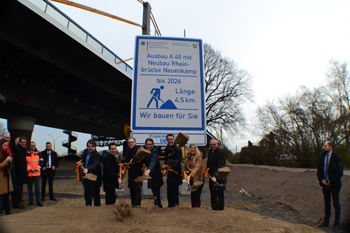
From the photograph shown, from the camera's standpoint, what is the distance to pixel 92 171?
18.2ft

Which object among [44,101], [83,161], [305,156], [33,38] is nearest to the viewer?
[83,161]

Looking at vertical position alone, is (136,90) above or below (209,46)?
below

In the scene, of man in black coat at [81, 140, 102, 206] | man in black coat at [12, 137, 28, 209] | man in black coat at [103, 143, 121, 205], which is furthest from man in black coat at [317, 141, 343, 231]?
man in black coat at [12, 137, 28, 209]

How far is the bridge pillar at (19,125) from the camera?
21.6 m

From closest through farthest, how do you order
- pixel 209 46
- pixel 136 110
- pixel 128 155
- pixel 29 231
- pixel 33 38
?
pixel 29 231 < pixel 136 110 < pixel 128 155 < pixel 33 38 < pixel 209 46

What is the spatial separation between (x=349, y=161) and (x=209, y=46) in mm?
25050

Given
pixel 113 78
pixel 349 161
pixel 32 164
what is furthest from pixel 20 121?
pixel 349 161

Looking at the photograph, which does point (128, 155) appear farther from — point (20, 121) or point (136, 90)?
point (20, 121)

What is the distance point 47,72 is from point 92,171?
1412 centimetres

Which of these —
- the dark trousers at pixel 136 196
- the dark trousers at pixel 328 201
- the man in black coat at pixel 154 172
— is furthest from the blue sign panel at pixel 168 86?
the dark trousers at pixel 328 201

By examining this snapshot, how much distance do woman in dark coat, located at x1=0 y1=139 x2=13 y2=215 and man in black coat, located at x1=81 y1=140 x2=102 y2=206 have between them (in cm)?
155

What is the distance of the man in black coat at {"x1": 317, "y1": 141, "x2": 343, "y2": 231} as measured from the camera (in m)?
4.84

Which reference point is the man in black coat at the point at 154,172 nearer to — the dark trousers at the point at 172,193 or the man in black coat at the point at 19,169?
the dark trousers at the point at 172,193

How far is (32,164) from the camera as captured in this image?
270 inches
